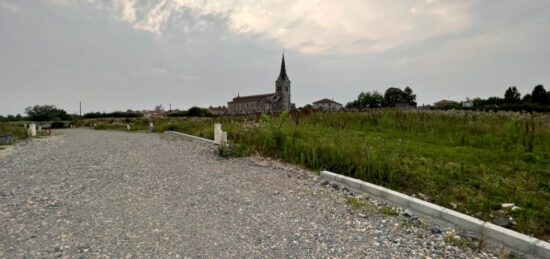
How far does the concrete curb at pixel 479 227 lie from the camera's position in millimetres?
2723

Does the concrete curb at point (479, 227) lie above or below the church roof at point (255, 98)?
below

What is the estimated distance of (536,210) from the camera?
3.55 m

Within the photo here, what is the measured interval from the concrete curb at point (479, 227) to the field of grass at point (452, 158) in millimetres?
423

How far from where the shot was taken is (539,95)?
47.7m

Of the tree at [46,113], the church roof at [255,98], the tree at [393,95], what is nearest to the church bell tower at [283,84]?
the church roof at [255,98]

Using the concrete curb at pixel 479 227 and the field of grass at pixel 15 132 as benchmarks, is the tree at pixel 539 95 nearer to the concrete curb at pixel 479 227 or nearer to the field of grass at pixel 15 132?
the concrete curb at pixel 479 227

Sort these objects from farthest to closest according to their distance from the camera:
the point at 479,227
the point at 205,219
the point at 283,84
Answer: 1. the point at 283,84
2. the point at 205,219
3. the point at 479,227

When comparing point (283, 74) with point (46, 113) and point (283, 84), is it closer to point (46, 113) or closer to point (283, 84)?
point (283, 84)

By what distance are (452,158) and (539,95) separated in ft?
195

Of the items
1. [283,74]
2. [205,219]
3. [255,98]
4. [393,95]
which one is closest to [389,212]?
[205,219]

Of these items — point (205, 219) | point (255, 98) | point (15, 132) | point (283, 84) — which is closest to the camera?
point (205, 219)

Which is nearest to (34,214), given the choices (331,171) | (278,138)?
(331,171)

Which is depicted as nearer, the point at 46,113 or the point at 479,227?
the point at 479,227

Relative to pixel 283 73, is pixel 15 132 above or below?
below
